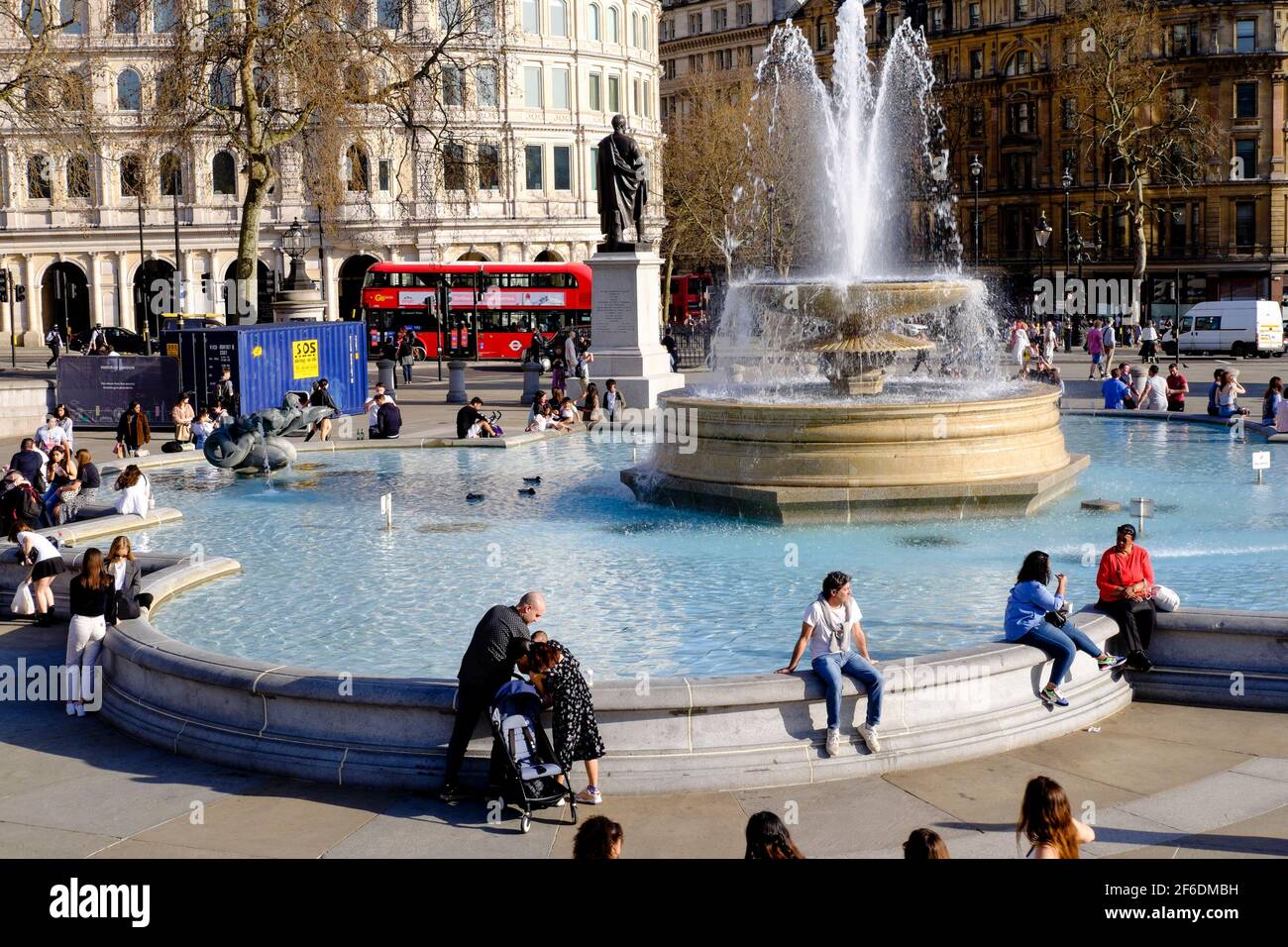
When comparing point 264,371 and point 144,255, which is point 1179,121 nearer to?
point 144,255

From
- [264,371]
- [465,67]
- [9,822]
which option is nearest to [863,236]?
[264,371]

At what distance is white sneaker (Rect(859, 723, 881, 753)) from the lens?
884 cm

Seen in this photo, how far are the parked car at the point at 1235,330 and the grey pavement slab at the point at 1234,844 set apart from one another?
1612 inches

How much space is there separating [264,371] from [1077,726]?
22906mm

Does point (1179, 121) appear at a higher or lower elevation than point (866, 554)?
higher

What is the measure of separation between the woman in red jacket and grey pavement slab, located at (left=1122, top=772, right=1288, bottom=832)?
1588 millimetres

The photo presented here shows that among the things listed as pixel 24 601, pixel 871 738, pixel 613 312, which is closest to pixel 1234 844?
pixel 871 738

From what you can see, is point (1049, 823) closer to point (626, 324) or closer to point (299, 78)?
point (626, 324)

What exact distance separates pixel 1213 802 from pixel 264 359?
2429cm

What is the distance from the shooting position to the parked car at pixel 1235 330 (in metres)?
46.9

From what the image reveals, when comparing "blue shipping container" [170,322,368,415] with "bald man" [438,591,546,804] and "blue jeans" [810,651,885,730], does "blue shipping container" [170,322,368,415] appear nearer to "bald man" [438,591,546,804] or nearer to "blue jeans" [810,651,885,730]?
"bald man" [438,591,546,804]

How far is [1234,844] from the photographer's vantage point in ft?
24.9

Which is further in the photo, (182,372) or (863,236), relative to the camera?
(182,372)
